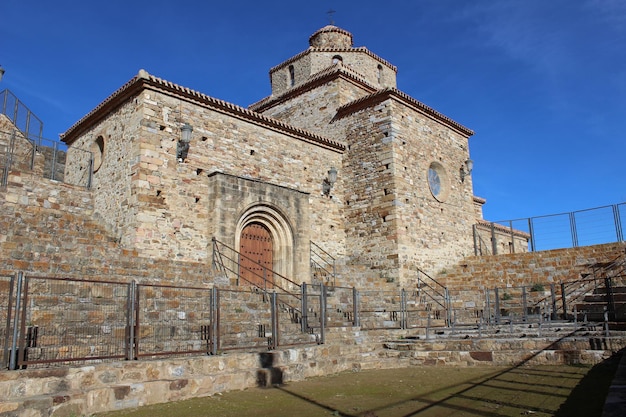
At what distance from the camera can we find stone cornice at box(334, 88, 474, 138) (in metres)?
18.4

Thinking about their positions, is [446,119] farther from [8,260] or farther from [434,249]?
[8,260]

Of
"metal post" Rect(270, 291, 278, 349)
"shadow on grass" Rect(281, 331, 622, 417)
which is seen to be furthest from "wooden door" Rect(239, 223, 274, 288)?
"shadow on grass" Rect(281, 331, 622, 417)

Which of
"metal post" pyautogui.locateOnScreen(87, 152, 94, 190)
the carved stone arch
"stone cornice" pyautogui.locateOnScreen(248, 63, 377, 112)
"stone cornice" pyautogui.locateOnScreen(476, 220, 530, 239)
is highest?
"stone cornice" pyautogui.locateOnScreen(248, 63, 377, 112)

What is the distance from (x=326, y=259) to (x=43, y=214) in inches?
349

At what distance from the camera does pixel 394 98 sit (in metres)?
18.5

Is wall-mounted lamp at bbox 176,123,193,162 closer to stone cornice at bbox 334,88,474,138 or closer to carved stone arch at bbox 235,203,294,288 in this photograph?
carved stone arch at bbox 235,203,294,288

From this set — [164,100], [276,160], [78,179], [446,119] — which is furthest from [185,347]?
[446,119]

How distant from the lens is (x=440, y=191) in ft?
66.1

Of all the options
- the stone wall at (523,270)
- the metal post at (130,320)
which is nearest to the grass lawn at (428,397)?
the metal post at (130,320)

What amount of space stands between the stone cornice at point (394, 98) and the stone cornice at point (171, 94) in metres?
1.89

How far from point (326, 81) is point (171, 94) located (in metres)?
8.26

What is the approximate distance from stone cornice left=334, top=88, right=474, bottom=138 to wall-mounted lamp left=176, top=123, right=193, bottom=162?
756 cm

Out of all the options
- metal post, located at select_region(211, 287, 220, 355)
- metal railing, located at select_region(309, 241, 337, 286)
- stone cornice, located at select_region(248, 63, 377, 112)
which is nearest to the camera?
metal post, located at select_region(211, 287, 220, 355)

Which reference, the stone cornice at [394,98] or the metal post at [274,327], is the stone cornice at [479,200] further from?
the metal post at [274,327]
